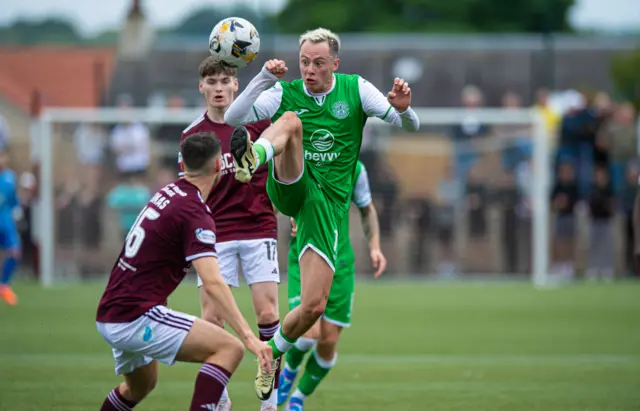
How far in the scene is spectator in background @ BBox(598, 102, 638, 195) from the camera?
20438mm

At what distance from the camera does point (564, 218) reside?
68.3 ft

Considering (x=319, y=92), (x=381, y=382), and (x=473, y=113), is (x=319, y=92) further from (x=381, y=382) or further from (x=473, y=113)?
(x=473, y=113)

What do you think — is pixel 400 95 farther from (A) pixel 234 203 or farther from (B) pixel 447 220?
(B) pixel 447 220

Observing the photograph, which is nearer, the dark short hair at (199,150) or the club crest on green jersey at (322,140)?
the dark short hair at (199,150)

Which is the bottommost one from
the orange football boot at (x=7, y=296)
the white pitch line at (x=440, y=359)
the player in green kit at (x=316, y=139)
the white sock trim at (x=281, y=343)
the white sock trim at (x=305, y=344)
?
the orange football boot at (x=7, y=296)

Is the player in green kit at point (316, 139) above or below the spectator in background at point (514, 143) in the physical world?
above

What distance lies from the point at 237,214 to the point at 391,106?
1581mm

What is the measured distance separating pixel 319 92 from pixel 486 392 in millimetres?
3026

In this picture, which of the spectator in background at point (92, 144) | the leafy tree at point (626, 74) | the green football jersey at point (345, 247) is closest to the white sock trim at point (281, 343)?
the green football jersey at point (345, 247)

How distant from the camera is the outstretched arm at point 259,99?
26.0 ft

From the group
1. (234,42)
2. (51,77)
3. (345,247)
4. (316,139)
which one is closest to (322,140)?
(316,139)

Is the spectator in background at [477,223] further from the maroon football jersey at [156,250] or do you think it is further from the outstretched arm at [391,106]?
the maroon football jersey at [156,250]

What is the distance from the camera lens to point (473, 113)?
69.6 feet

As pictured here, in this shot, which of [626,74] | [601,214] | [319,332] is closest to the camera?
[319,332]
